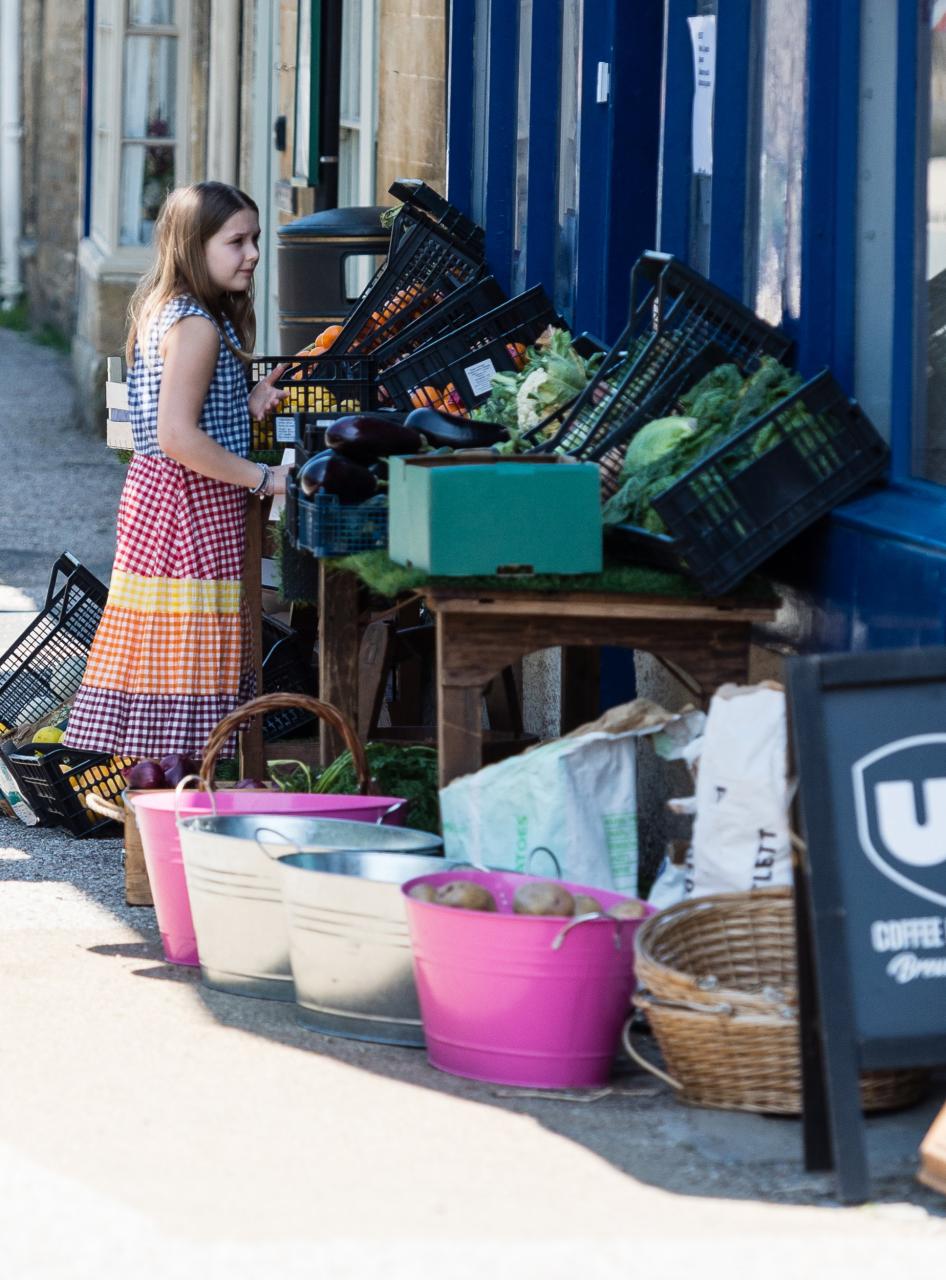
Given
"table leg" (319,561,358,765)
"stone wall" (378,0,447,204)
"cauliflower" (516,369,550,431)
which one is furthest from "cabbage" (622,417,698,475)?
"stone wall" (378,0,447,204)

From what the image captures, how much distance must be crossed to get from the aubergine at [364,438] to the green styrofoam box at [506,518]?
23.4 inches

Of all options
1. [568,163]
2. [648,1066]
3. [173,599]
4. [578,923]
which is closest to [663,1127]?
[648,1066]

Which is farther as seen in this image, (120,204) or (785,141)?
(120,204)

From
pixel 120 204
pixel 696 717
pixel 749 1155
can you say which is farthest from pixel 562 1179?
pixel 120 204

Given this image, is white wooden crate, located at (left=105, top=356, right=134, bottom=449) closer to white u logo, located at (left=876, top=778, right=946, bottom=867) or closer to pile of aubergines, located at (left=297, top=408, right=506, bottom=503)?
pile of aubergines, located at (left=297, top=408, right=506, bottom=503)

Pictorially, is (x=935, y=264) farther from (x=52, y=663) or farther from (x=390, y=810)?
(x=52, y=663)

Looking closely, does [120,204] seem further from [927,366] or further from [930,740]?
[930,740]

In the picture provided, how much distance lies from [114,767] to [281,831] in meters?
1.61

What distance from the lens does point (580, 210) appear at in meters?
7.13

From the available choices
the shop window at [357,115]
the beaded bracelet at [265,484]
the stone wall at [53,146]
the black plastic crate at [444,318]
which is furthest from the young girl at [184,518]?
the stone wall at [53,146]

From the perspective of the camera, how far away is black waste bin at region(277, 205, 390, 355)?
27.9 feet

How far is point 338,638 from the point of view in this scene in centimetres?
595

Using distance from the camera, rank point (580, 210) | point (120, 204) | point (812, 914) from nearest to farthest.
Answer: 1. point (812, 914)
2. point (580, 210)
3. point (120, 204)

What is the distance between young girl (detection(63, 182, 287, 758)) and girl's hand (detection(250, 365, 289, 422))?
0.12 metres
